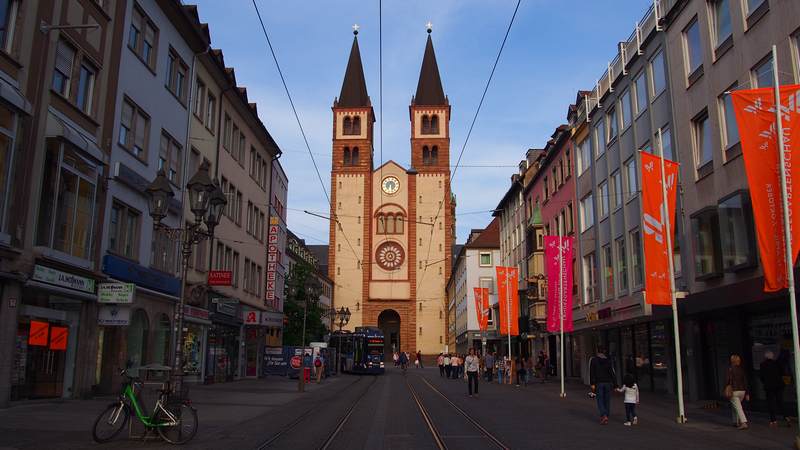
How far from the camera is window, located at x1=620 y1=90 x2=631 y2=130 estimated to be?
26.2m

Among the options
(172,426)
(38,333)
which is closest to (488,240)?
(38,333)

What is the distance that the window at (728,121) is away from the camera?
1795cm

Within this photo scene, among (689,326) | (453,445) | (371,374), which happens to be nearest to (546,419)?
(453,445)

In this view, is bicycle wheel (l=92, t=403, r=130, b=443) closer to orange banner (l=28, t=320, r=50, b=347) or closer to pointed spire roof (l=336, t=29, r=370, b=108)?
orange banner (l=28, t=320, r=50, b=347)

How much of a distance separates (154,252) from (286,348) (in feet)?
52.1

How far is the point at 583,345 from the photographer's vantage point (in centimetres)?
3472

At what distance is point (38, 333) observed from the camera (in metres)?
16.1

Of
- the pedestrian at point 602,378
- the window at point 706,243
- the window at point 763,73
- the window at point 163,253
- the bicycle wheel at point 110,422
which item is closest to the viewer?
the bicycle wheel at point 110,422

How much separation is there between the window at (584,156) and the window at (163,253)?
18452 mm

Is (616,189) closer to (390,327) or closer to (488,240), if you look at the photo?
(488,240)

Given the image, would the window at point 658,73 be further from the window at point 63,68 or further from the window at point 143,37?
the window at point 63,68

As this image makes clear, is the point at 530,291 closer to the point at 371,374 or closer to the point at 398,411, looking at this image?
the point at 371,374

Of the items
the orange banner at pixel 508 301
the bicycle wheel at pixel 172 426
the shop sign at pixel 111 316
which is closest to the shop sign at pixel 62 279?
the shop sign at pixel 111 316

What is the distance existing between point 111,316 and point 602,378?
13.0m
